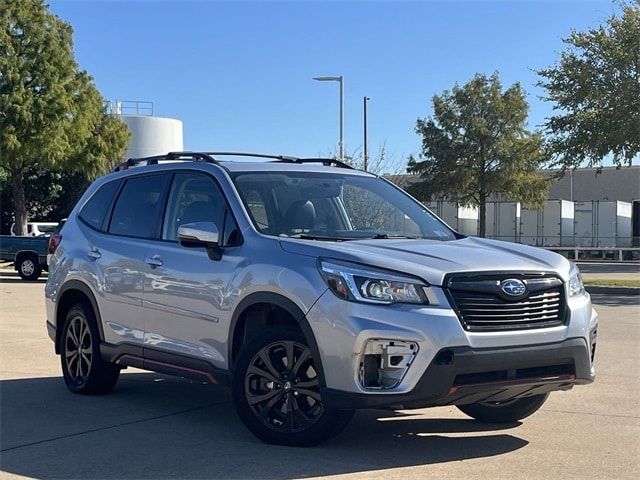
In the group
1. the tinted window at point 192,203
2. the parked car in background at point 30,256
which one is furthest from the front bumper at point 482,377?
the parked car in background at point 30,256

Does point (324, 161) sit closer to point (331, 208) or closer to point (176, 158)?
point (331, 208)

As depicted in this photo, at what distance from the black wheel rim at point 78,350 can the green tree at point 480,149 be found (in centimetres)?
Answer: 3644

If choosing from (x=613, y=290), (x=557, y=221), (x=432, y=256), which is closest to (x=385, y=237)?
(x=432, y=256)

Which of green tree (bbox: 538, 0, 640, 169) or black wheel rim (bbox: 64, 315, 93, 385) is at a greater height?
green tree (bbox: 538, 0, 640, 169)

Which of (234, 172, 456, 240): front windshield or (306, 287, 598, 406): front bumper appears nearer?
(306, 287, 598, 406): front bumper

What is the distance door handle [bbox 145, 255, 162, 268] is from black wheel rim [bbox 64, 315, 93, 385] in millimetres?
1170

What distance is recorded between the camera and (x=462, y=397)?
5027mm

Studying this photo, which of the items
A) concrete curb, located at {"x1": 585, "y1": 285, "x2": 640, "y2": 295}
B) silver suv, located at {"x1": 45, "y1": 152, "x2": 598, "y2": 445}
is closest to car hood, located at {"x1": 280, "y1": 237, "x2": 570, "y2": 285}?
silver suv, located at {"x1": 45, "y1": 152, "x2": 598, "y2": 445}

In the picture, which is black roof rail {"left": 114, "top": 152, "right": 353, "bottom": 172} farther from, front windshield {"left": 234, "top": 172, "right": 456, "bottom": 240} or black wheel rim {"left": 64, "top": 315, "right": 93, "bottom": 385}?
black wheel rim {"left": 64, "top": 315, "right": 93, "bottom": 385}

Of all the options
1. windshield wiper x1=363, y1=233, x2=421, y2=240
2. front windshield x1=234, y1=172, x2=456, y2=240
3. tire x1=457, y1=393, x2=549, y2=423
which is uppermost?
front windshield x1=234, y1=172, x2=456, y2=240

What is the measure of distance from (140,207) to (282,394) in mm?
2389

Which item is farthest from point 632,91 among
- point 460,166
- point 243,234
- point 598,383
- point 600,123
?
point 243,234

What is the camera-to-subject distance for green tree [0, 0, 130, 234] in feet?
99.0

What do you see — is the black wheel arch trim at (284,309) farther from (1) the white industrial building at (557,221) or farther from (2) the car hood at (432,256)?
(1) the white industrial building at (557,221)
